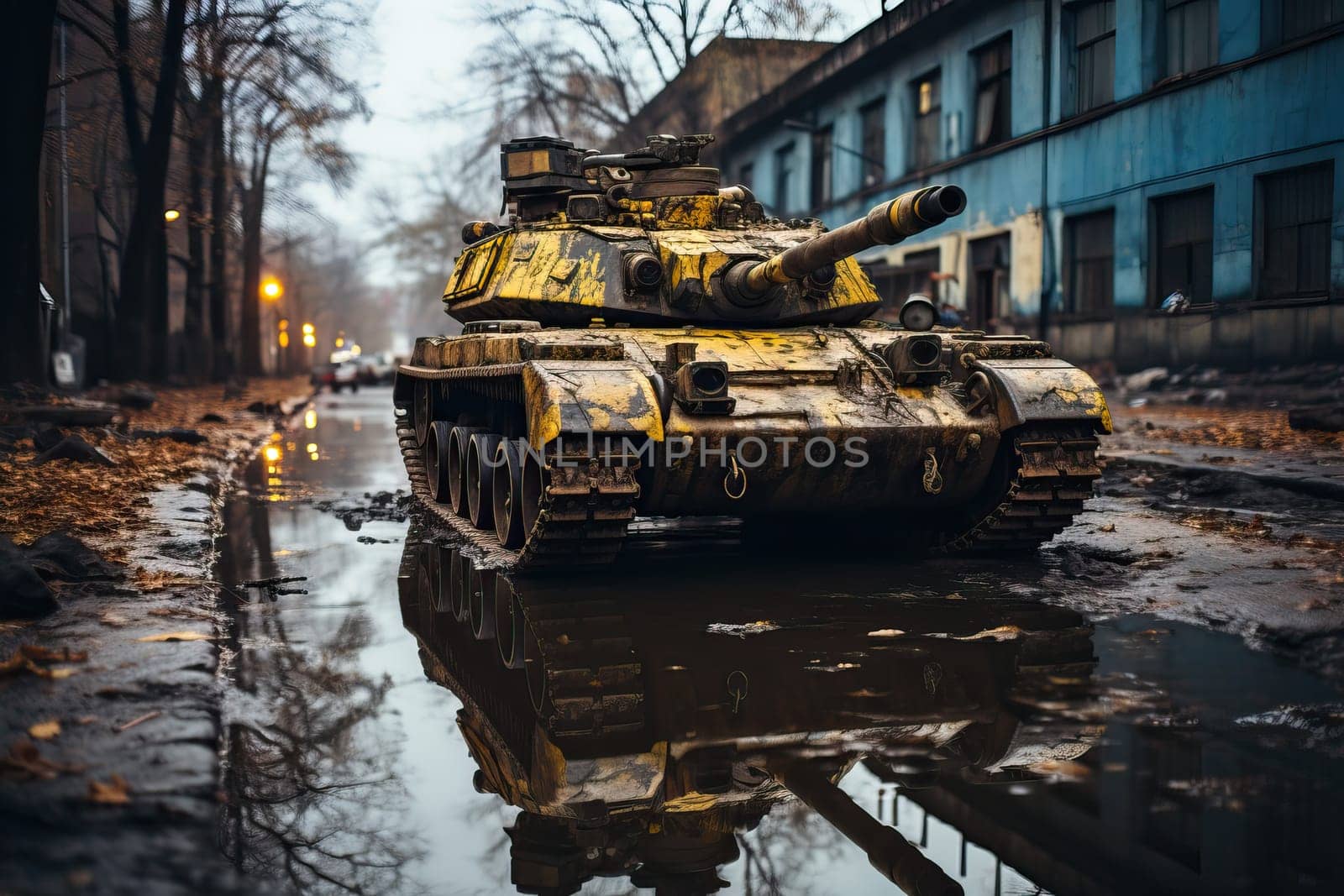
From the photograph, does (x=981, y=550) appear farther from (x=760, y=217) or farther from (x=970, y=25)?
(x=970, y=25)

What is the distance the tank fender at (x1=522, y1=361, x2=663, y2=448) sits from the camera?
6.85 m

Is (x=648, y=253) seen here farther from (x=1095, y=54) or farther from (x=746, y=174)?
(x=746, y=174)

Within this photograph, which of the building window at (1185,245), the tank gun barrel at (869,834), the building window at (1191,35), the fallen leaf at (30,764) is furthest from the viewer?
the building window at (1185,245)

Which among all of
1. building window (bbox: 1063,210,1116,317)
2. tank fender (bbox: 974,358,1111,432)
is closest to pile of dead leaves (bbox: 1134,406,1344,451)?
building window (bbox: 1063,210,1116,317)

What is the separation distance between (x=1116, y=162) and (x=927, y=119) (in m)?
7.21

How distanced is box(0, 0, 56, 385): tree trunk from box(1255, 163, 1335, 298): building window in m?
14.3

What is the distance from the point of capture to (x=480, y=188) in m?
50.2

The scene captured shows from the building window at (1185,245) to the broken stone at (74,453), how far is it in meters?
13.7

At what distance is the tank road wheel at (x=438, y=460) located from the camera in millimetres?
10641

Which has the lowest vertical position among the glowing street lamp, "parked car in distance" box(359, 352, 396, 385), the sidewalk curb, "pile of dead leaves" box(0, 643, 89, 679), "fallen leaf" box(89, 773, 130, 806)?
"fallen leaf" box(89, 773, 130, 806)

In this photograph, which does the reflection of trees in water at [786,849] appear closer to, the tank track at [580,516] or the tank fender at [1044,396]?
the tank track at [580,516]

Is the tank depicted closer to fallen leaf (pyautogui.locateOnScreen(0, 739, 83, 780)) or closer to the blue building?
fallen leaf (pyautogui.locateOnScreen(0, 739, 83, 780))

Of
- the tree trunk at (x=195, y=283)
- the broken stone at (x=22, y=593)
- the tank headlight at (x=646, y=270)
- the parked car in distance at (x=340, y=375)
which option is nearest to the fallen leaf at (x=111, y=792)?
the broken stone at (x=22, y=593)

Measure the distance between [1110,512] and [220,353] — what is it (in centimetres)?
2813
